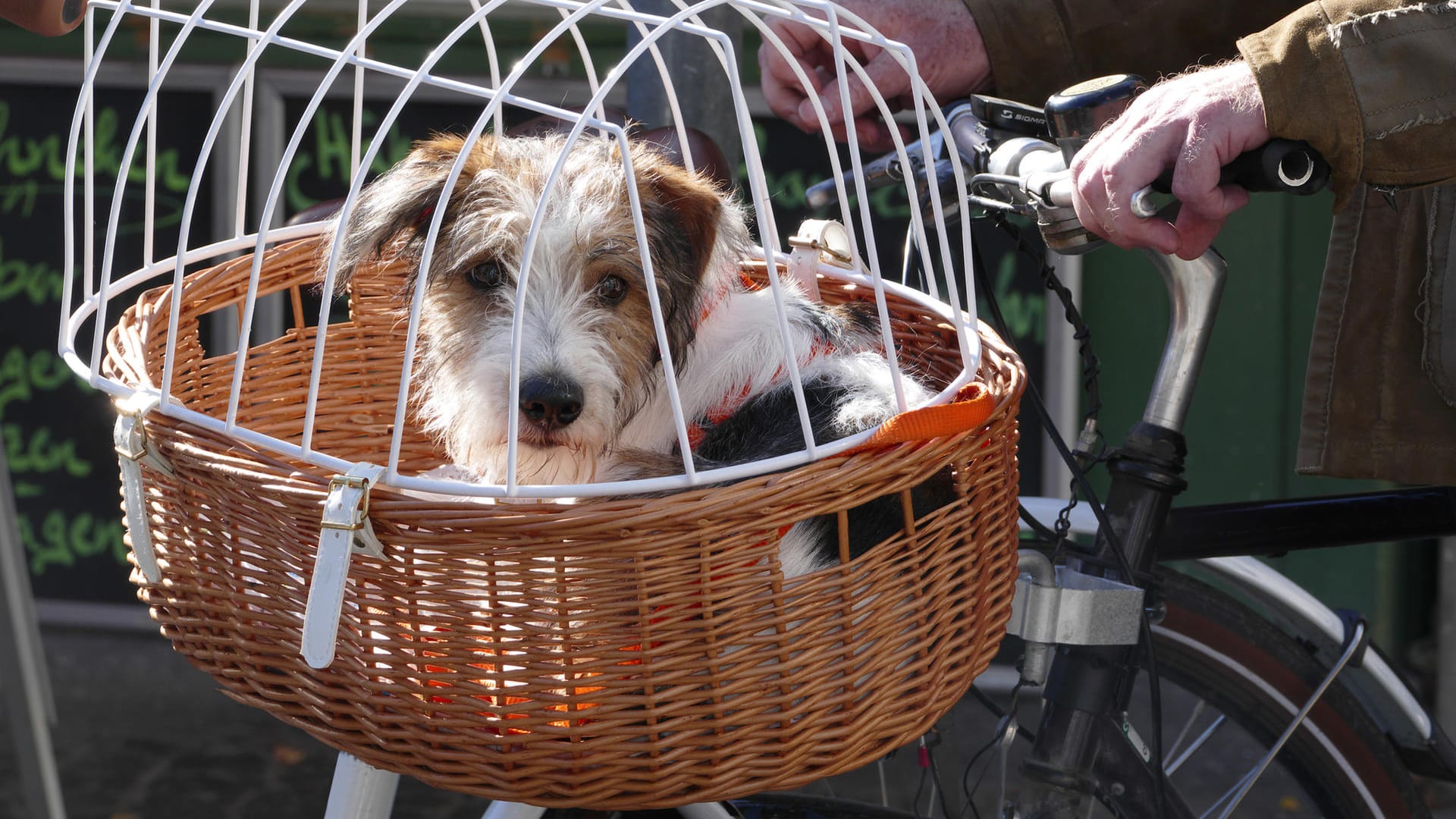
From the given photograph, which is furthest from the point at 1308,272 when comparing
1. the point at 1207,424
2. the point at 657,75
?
the point at 657,75

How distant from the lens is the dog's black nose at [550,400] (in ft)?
5.28

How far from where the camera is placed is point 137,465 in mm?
1342

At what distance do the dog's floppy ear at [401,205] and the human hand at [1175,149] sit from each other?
2.90ft

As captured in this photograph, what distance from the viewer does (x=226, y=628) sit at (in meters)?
1.33

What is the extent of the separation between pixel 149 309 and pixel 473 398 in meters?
0.43

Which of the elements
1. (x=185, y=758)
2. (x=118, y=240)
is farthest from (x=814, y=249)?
(x=118, y=240)

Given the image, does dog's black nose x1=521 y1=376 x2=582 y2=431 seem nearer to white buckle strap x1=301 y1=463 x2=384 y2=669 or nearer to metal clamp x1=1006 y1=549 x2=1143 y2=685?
white buckle strap x1=301 y1=463 x2=384 y2=669

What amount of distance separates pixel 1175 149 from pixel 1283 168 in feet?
0.37

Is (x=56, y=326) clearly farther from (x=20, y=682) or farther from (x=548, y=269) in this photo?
(x=548, y=269)

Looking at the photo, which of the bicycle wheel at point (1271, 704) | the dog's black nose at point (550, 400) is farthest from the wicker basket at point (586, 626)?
the bicycle wheel at point (1271, 704)

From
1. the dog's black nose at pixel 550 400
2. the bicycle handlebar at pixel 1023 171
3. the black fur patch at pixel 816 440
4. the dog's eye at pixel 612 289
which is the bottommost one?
the black fur patch at pixel 816 440

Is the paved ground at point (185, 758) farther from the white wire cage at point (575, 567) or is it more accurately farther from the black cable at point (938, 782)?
the white wire cage at point (575, 567)

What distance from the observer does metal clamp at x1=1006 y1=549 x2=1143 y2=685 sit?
1658 mm

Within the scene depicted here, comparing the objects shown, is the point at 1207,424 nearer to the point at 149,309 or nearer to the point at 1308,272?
the point at 1308,272
